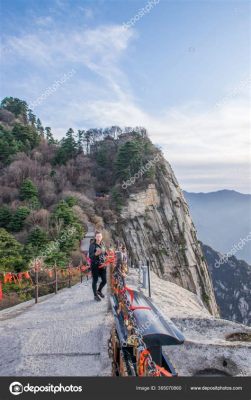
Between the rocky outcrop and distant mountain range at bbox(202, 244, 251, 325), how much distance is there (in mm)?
31380

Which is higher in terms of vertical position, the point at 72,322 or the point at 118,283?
the point at 118,283

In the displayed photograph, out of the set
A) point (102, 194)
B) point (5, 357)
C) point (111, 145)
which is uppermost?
point (111, 145)

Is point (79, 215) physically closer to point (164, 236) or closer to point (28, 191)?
point (28, 191)

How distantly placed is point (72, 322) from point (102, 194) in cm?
3339

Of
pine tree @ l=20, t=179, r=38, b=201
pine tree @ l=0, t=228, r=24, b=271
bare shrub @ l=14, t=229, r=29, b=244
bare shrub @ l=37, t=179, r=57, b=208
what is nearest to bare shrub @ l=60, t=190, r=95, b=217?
bare shrub @ l=37, t=179, r=57, b=208

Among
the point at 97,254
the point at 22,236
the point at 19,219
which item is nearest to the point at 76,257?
the point at 22,236

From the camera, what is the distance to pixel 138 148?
43.0 meters

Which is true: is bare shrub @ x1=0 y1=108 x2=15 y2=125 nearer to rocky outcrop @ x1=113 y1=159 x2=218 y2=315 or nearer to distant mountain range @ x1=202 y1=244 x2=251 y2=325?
rocky outcrop @ x1=113 y1=159 x2=218 y2=315

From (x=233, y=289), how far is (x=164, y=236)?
167ft

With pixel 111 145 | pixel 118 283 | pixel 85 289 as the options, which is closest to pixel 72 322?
pixel 118 283

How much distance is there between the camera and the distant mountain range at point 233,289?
7625 centimetres

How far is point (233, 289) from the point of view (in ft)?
277
